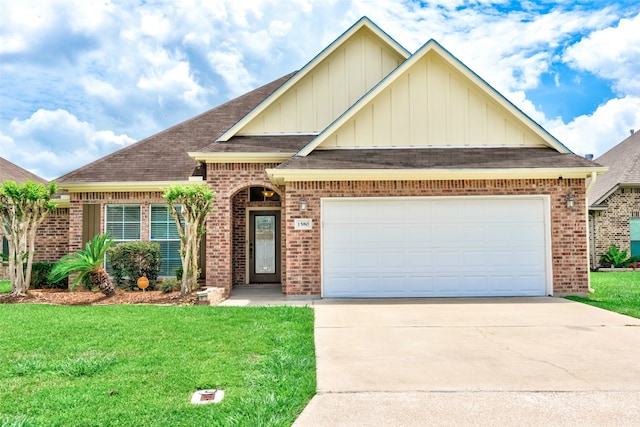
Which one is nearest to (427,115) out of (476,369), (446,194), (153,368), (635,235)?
(446,194)

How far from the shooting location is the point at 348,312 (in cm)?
878

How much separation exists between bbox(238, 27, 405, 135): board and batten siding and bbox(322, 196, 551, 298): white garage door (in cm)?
303

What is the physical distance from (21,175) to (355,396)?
2393 cm

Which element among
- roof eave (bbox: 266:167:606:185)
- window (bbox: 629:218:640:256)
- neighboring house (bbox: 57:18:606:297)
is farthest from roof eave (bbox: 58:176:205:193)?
window (bbox: 629:218:640:256)

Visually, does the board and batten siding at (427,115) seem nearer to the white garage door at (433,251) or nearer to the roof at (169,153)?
the white garage door at (433,251)

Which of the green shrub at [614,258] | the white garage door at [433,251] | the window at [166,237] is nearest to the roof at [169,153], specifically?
the window at [166,237]

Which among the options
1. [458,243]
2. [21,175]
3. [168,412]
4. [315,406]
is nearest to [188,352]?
[168,412]

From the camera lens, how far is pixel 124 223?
1291 centimetres

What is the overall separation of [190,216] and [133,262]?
2.71m

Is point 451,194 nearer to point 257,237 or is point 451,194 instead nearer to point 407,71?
point 407,71

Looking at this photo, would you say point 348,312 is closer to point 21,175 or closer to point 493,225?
point 493,225

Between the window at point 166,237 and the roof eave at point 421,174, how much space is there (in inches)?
156

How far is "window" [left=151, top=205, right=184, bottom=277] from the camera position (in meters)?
12.8

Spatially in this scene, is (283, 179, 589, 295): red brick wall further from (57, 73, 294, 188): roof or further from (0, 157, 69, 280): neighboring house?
(0, 157, 69, 280): neighboring house
